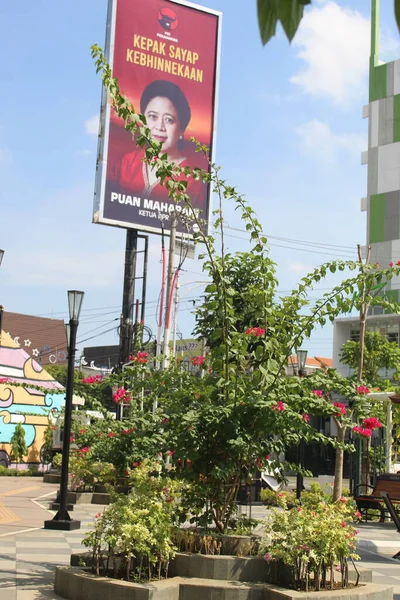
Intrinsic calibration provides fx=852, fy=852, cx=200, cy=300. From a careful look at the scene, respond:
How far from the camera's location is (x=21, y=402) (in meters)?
37.7

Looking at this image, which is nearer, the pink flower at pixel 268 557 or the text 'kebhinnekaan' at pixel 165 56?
the pink flower at pixel 268 557

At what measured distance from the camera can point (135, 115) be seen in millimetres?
8930

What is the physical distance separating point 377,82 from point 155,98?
39876 millimetres

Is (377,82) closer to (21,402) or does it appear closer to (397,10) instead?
(21,402)

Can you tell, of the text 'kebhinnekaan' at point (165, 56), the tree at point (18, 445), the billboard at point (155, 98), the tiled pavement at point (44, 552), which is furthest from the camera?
the tree at point (18, 445)

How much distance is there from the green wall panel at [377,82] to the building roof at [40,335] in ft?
123

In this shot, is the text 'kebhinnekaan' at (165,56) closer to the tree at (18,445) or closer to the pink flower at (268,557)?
the tree at (18,445)

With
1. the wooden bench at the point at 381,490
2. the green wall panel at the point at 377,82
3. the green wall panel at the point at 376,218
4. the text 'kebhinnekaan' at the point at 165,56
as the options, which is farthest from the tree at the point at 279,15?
the green wall panel at the point at 377,82

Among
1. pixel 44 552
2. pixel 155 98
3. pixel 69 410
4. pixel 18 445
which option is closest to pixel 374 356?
pixel 155 98

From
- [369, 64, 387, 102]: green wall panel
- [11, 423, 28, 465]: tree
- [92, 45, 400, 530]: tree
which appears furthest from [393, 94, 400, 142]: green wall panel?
[92, 45, 400, 530]: tree

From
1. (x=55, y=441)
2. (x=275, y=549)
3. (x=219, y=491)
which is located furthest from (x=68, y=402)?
(x=55, y=441)

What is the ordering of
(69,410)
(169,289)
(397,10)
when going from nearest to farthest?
1. (397,10)
2. (69,410)
3. (169,289)

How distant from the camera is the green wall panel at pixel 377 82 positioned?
231 ft

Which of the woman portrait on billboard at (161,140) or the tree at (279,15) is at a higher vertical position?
the woman portrait on billboard at (161,140)
